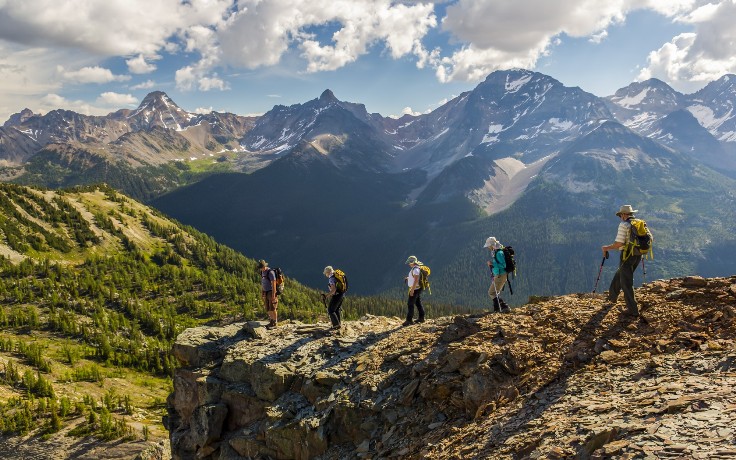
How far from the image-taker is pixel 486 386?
17578 millimetres

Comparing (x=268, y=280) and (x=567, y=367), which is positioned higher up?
(x=268, y=280)

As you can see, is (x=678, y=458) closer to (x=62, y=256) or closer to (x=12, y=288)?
(x=12, y=288)

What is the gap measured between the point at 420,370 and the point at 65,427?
6331 cm

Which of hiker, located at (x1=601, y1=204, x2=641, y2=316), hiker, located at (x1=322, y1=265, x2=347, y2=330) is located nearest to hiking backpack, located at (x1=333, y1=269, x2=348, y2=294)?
hiker, located at (x1=322, y1=265, x2=347, y2=330)

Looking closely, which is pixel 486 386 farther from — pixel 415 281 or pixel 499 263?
pixel 415 281

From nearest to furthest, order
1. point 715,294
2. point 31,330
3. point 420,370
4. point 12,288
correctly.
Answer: point 715,294, point 420,370, point 31,330, point 12,288

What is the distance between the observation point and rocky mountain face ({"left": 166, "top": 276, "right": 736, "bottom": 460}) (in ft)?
40.9

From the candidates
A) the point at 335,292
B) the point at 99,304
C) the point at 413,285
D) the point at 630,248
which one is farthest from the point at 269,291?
the point at 99,304

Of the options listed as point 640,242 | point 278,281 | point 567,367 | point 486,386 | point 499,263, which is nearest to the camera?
point 567,367

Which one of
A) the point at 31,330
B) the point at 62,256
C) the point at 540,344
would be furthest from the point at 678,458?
the point at 62,256

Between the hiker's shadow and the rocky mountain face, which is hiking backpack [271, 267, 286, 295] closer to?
the rocky mountain face

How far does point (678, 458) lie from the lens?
1001 centimetres

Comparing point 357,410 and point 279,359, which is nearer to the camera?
point 357,410

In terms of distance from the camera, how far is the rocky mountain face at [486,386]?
40.9ft
